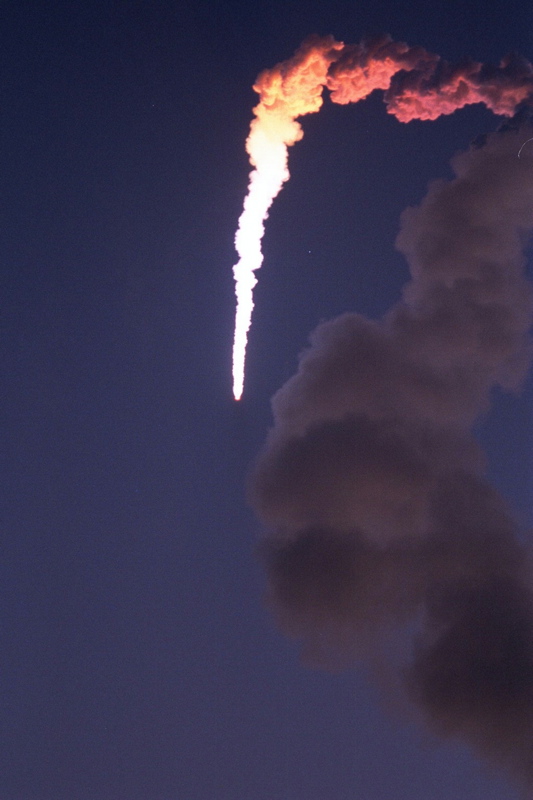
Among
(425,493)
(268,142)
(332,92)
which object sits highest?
(332,92)

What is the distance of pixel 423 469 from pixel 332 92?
6437 millimetres

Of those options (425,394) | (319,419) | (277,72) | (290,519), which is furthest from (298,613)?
(277,72)

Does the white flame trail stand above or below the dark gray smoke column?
above

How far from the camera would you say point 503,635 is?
1459cm

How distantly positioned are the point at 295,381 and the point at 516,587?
499cm

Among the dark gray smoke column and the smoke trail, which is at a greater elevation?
the smoke trail

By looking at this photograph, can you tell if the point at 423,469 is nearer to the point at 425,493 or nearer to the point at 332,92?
the point at 425,493

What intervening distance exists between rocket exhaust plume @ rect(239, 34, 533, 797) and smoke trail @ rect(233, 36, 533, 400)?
3 centimetres

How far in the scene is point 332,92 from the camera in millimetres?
15008

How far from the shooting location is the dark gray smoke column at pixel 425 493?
48.1ft

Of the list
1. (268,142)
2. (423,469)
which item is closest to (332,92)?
(268,142)

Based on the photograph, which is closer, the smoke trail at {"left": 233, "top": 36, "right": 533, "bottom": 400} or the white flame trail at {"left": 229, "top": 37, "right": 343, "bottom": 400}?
the smoke trail at {"left": 233, "top": 36, "right": 533, "bottom": 400}

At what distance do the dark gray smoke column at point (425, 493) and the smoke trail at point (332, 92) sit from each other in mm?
919

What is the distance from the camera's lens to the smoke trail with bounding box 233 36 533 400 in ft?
47.4
